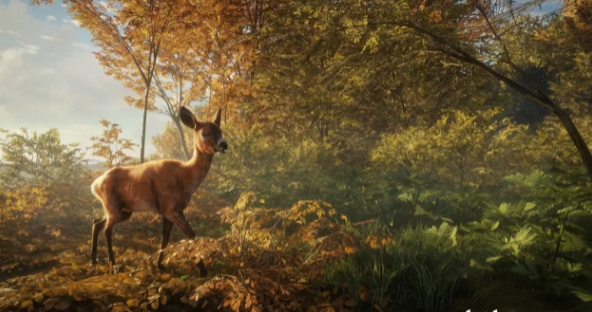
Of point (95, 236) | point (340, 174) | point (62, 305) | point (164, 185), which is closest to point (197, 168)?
point (164, 185)

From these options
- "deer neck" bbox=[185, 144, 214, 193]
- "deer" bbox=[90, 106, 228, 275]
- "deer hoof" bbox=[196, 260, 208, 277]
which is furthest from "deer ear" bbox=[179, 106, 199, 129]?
"deer hoof" bbox=[196, 260, 208, 277]

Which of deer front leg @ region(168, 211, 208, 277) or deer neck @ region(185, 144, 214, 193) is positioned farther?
deer neck @ region(185, 144, 214, 193)

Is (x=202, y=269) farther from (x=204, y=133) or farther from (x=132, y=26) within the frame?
(x=132, y=26)

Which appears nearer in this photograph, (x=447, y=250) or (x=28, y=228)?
(x=447, y=250)

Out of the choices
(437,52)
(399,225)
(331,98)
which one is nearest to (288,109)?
(331,98)

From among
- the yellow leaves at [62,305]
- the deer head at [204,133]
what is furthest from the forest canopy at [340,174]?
the deer head at [204,133]

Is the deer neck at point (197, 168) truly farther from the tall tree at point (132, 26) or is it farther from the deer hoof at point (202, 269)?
the tall tree at point (132, 26)

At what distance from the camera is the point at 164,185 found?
4031 mm

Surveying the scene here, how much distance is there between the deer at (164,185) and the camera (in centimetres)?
395

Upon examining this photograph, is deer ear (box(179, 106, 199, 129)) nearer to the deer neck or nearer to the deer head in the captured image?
the deer head

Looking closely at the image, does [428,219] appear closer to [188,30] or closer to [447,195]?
[447,195]

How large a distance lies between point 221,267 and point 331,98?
770cm

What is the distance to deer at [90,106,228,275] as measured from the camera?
3.95 m

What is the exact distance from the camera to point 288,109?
1155 centimetres
